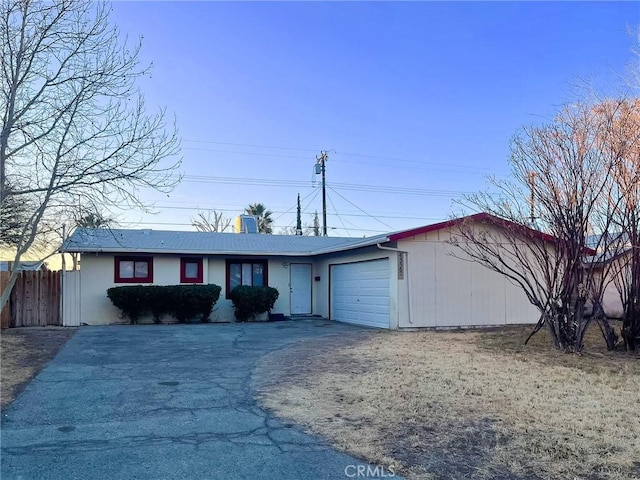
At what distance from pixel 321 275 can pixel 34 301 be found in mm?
9485

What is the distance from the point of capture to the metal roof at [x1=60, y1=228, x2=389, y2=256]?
1534cm

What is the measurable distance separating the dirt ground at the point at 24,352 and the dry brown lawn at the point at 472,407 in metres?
3.45

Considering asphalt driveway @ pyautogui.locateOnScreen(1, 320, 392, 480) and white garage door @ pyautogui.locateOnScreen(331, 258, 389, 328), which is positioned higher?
white garage door @ pyautogui.locateOnScreen(331, 258, 389, 328)

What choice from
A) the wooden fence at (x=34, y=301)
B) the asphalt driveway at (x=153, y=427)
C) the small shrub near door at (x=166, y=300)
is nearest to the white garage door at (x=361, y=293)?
the small shrub near door at (x=166, y=300)

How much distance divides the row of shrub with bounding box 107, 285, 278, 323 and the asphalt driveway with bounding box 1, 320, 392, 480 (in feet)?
21.5

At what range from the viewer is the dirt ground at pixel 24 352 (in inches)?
268

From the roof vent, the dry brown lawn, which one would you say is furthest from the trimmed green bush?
the dry brown lawn

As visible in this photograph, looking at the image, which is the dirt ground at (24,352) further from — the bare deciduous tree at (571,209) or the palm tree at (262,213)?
the palm tree at (262,213)

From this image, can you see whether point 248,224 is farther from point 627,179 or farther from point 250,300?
point 627,179

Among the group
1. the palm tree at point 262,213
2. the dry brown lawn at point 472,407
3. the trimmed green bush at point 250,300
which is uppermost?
the palm tree at point 262,213

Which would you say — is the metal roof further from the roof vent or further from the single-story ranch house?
the roof vent

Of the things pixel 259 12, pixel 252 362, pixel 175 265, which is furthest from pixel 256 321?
pixel 259 12

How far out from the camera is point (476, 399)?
589 cm

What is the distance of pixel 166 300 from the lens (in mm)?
16094
